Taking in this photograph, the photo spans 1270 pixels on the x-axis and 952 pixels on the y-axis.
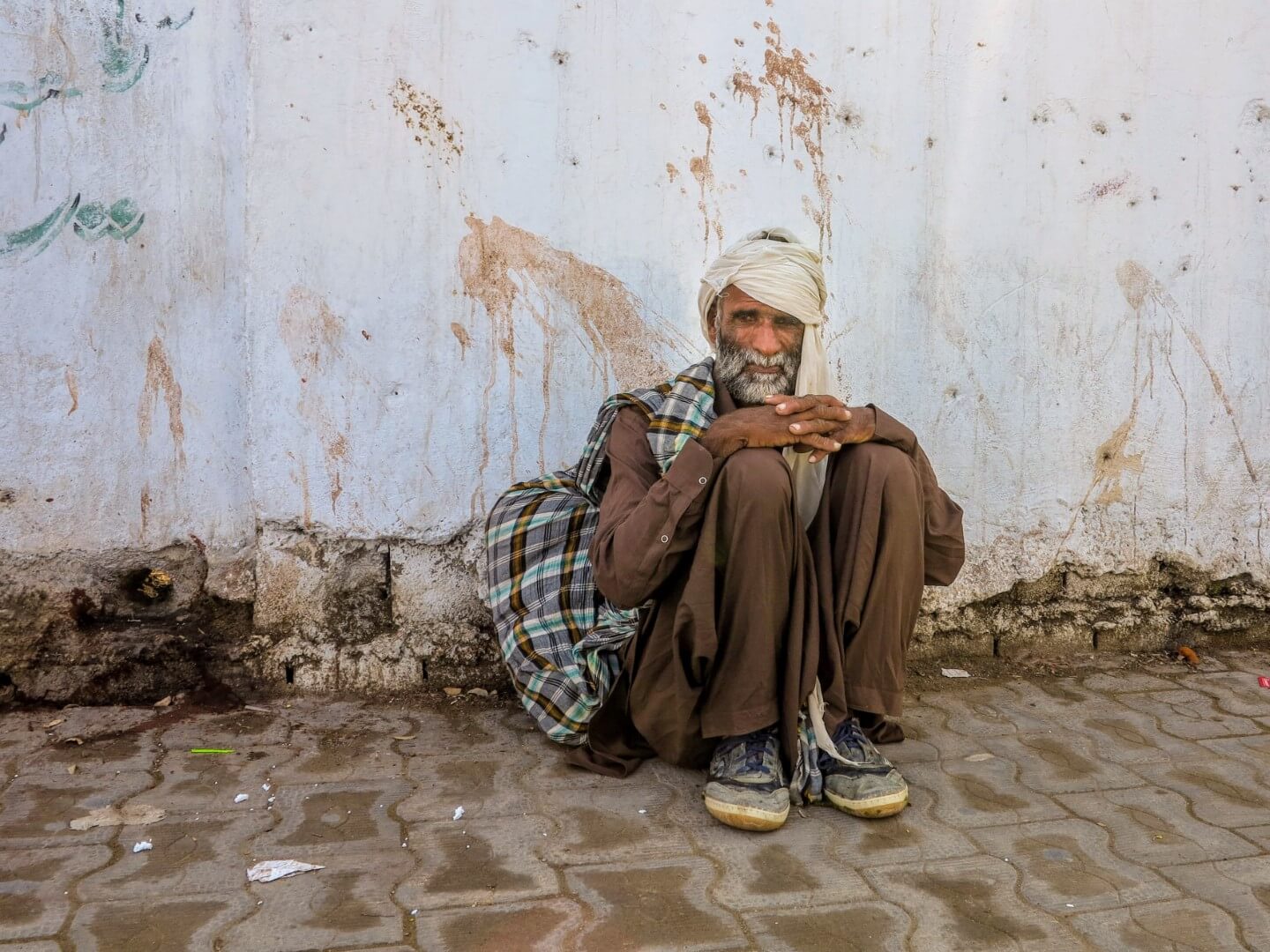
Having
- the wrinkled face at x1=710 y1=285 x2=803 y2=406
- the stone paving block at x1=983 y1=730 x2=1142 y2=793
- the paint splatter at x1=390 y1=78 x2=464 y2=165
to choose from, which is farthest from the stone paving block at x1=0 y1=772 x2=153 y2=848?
the stone paving block at x1=983 y1=730 x2=1142 y2=793

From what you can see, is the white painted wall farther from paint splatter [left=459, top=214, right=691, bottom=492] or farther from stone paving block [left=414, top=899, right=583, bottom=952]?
stone paving block [left=414, top=899, right=583, bottom=952]

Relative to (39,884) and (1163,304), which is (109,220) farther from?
(1163,304)

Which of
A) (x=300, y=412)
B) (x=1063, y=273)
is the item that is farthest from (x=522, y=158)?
(x=1063, y=273)

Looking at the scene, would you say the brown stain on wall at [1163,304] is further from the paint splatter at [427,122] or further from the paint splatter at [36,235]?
the paint splatter at [36,235]

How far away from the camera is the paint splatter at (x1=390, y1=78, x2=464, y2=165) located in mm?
2803

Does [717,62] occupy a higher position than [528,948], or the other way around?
[717,62]

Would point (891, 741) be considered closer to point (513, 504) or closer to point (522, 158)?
point (513, 504)

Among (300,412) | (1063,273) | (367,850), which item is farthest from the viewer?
(1063,273)

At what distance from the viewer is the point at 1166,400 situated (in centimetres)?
332

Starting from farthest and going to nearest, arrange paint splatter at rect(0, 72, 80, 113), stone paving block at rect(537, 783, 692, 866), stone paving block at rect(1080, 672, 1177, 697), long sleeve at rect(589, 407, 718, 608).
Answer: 1. stone paving block at rect(1080, 672, 1177, 697)
2. paint splatter at rect(0, 72, 80, 113)
3. long sleeve at rect(589, 407, 718, 608)
4. stone paving block at rect(537, 783, 692, 866)

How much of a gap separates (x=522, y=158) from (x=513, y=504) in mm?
945

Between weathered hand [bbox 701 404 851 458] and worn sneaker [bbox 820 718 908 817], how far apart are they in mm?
637

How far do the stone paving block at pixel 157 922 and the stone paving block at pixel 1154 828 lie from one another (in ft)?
5.42

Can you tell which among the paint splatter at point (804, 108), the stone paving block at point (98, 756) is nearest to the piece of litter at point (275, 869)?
the stone paving block at point (98, 756)
